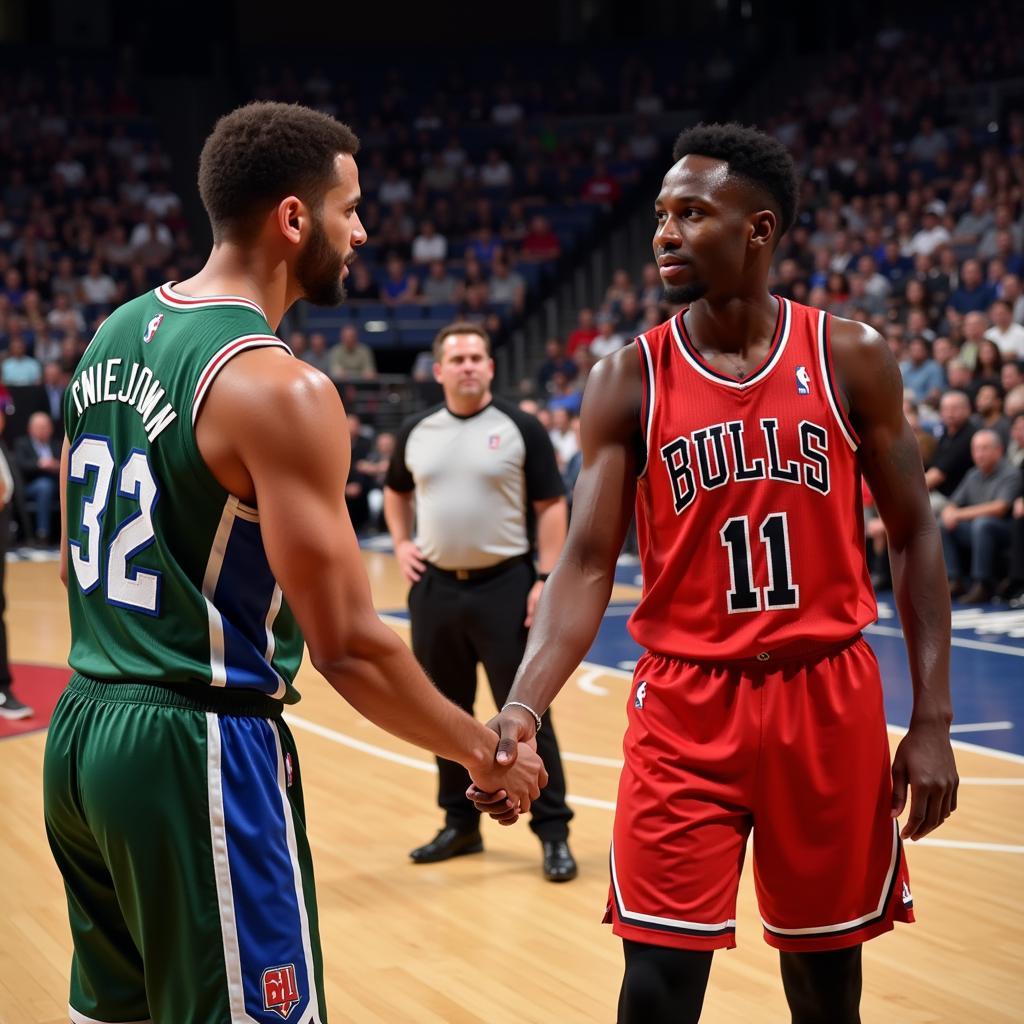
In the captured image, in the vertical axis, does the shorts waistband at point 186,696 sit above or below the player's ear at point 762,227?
below

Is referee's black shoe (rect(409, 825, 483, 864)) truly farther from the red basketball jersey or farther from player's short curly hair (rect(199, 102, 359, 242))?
player's short curly hair (rect(199, 102, 359, 242))

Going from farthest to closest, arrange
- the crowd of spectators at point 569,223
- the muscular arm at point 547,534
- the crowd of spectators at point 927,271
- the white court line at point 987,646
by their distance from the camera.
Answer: the crowd of spectators at point 569,223, the crowd of spectators at point 927,271, the white court line at point 987,646, the muscular arm at point 547,534

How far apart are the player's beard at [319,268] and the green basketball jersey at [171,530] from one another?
0.14m

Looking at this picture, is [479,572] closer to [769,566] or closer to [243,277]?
[769,566]

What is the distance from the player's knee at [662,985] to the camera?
280cm

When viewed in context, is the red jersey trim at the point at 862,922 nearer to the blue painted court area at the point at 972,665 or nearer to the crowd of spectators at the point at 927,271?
the blue painted court area at the point at 972,665

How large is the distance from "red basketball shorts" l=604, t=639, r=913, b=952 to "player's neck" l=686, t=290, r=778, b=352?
68 cm

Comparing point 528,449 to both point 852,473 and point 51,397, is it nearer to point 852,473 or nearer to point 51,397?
point 852,473

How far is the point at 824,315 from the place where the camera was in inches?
123

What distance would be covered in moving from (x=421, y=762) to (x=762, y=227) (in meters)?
4.61

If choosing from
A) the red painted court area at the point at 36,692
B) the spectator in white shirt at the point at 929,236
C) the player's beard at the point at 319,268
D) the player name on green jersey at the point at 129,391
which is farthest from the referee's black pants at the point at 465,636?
the spectator in white shirt at the point at 929,236

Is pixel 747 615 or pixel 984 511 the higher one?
pixel 747 615

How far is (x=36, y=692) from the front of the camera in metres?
8.88

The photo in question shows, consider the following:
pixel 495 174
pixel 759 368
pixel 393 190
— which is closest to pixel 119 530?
pixel 759 368
